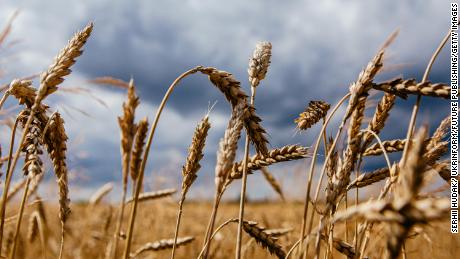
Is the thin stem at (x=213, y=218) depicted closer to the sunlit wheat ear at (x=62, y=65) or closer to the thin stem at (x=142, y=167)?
the thin stem at (x=142, y=167)

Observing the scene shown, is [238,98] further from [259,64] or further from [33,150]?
[33,150]

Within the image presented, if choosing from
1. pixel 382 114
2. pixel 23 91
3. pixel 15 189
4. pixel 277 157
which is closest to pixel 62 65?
pixel 23 91

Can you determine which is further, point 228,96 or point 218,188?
point 228,96

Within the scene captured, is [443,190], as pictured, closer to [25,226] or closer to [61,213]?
[61,213]

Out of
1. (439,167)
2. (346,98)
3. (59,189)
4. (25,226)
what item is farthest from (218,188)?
(25,226)

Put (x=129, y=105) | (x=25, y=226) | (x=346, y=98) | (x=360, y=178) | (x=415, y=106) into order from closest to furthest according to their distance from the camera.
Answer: (x=129, y=105) → (x=415, y=106) → (x=346, y=98) → (x=360, y=178) → (x=25, y=226)

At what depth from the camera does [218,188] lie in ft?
5.33

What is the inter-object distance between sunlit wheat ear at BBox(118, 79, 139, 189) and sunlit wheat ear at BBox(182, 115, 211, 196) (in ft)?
1.48

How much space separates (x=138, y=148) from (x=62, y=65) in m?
0.52

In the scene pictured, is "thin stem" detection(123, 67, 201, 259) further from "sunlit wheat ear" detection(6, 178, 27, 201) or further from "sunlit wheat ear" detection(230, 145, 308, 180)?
"sunlit wheat ear" detection(6, 178, 27, 201)

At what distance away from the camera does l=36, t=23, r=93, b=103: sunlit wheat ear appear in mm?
1900

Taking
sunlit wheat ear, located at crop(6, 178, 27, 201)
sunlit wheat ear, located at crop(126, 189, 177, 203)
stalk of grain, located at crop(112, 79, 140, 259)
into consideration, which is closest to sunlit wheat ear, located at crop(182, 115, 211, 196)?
stalk of grain, located at crop(112, 79, 140, 259)

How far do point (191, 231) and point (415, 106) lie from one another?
334 inches

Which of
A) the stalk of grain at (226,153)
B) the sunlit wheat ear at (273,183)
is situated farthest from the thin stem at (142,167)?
the sunlit wheat ear at (273,183)
